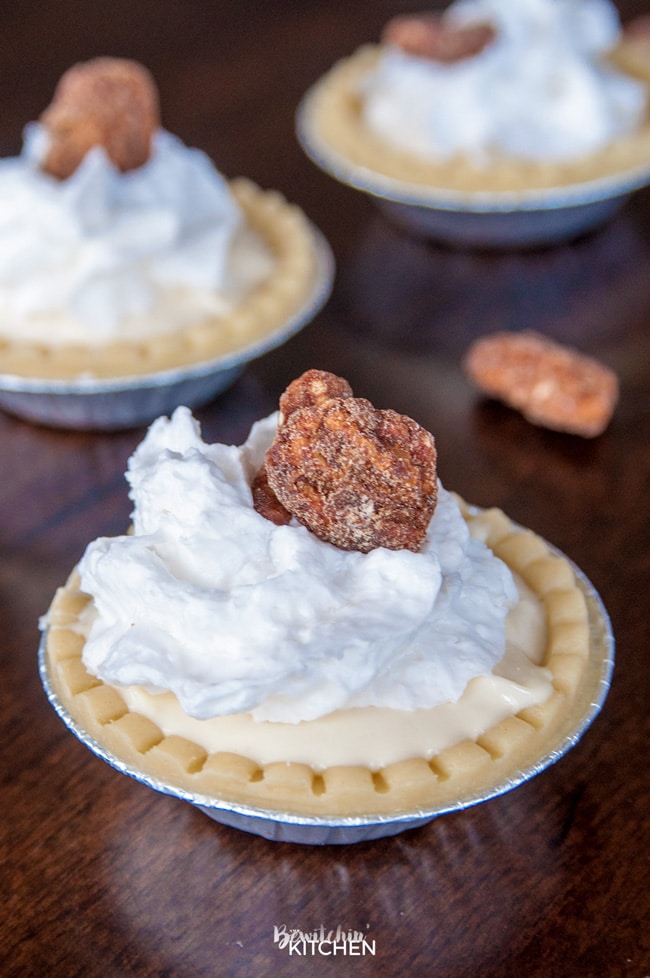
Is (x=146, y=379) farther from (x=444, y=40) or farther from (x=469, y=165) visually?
(x=444, y=40)

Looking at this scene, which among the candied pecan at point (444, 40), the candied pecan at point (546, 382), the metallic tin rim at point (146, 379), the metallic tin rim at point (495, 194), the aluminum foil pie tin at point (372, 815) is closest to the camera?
the aluminum foil pie tin at point (372, 815)

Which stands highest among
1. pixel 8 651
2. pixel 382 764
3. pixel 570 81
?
pixel 570 81

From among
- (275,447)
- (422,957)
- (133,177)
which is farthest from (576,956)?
(133,177)

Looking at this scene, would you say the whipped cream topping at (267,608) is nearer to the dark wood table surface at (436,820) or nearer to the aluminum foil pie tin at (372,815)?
the aluminum foil pie tin at (372,815)

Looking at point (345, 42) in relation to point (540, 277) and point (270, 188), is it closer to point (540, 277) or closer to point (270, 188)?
point (270, 188)

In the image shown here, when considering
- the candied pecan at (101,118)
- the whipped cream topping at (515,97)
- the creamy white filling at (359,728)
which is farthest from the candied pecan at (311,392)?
the whipped cream topping at (515,97)

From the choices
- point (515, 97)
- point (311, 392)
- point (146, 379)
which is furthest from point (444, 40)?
point (311, 392)

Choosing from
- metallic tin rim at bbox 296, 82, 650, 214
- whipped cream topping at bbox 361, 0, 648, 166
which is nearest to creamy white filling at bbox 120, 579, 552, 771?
metallic tin rim at bbox 296, 82, 650, 214
